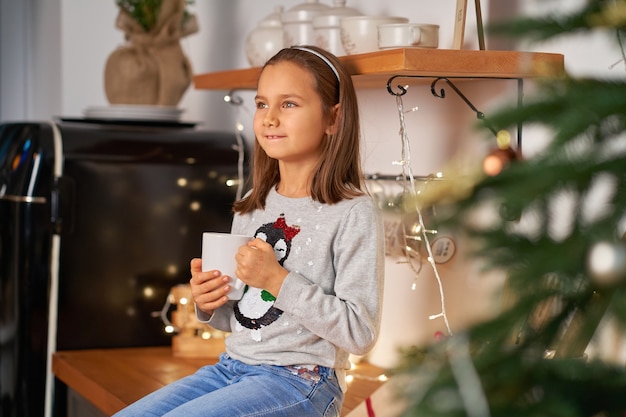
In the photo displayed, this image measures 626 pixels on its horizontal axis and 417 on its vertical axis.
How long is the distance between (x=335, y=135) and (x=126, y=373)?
697 mm

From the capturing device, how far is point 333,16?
1688 mm

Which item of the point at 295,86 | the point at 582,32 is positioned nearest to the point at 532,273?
the point at 582,32

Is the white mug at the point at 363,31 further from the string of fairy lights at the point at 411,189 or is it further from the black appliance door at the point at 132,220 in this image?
the black appliance door at the point at 132,220

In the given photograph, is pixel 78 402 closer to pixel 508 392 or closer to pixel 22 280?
pixel 22 280

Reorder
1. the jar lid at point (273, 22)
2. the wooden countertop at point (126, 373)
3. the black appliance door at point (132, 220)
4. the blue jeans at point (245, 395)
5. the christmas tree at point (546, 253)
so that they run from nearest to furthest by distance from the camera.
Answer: the christmas tree at point (546, 253) → the blue jeans at point (245, 395) → the wooden countertop at point (126, 373) → the jar lid at point (273, 22) → the black appliance door at point (132, 220)

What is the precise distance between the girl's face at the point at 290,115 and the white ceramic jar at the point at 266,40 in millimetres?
439

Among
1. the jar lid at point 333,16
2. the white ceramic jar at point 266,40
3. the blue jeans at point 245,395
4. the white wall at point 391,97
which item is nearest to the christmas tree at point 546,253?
the white wall at point 391,97

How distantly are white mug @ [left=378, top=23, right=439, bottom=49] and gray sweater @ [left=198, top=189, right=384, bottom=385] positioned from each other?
0.81ft

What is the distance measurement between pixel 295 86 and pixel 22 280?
0.84m

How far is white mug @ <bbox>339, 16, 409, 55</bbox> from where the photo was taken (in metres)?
1.57

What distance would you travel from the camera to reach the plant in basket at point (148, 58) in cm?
233

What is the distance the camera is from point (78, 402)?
1.90m

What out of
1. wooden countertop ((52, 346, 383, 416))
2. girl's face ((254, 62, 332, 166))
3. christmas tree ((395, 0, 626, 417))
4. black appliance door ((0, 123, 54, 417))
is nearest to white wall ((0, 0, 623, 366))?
christmas tree ((395, 0, 626, 417))

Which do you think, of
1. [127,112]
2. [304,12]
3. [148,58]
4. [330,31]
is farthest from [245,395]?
[148,58]
